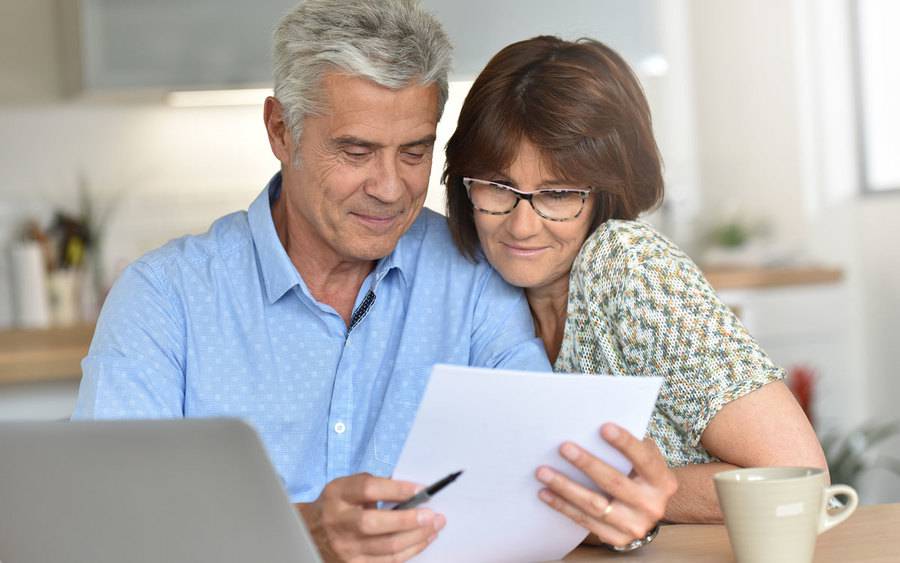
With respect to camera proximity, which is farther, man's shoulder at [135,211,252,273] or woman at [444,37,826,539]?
man's shoulder at [135,211,252,273]

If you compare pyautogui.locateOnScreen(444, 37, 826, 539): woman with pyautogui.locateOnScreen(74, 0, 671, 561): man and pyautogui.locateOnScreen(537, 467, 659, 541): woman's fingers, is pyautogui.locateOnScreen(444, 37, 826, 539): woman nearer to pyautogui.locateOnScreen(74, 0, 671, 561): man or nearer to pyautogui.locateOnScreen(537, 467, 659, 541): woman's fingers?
pyautogui.locateOnScreen(74, 0, 671, 561): man

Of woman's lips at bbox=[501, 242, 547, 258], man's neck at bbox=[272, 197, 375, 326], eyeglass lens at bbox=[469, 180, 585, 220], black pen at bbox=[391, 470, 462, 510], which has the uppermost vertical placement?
eyeglass lens at bbox=[469, 180, 585, 220]

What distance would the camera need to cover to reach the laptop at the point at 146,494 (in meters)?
0.78

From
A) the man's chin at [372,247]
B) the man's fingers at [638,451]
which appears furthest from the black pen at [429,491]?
the man's chin at [372,247]

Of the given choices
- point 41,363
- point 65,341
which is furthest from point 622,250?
point 65,341


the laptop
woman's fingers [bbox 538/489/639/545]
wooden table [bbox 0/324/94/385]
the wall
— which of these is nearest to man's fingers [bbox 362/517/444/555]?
woman's fingers [bbox 538/489/639/545]

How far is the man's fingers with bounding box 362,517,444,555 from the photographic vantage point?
42.1 inches

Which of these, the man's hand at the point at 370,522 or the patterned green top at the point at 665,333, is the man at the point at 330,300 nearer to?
the patterned green top at the point at 665,333

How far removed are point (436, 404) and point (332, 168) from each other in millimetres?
655

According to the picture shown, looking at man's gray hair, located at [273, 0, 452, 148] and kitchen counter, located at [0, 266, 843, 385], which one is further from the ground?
man's gray hair, located at [273, 0, 452, 148]

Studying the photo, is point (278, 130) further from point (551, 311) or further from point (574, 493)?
point (574, 493)

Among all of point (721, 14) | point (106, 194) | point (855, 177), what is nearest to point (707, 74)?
point (721, 14)

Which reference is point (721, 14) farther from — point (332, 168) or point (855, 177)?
point (332, 168)

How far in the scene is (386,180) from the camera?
1527 mm
